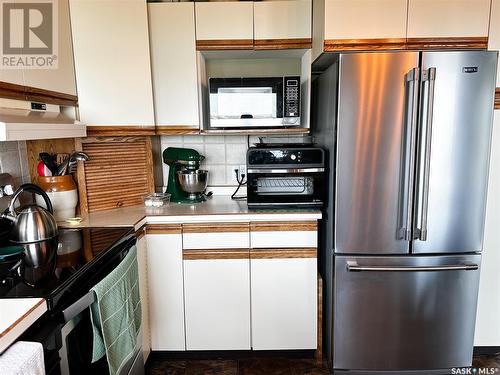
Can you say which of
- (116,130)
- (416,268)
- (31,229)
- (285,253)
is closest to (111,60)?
(116,130)

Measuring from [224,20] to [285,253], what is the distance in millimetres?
1388

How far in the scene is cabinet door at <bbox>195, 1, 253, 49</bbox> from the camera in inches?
81.4

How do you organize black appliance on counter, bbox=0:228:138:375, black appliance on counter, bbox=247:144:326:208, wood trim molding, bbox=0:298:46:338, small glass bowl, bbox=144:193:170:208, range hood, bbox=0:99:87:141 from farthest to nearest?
small glass bowl, bbox=144:193:170:208 → black appliance on counter, bbox=247:144:326:208 → range hood, bbox=0:99:87:141 → black appliance on counter, bbox=0:228:138:375 → wood trim molding, bbox=0:298:46:338

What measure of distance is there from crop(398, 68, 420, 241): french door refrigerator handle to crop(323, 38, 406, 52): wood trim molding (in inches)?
8.4

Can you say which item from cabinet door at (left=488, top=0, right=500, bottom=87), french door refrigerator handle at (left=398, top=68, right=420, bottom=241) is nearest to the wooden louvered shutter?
french door refrigerator handle at (left=398, top=68, right=420, bottom=241)

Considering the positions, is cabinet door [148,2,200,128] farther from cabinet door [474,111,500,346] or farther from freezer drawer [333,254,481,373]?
cabinet door [474,111,500,346]

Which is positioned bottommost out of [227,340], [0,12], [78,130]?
[227,340]

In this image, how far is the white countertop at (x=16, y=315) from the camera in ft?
2.87

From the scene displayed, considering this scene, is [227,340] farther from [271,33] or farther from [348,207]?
[271,33]

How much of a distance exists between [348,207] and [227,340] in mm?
1058

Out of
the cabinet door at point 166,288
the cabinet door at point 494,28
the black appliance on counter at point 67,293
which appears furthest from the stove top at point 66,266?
the cabinet door at point 494,28

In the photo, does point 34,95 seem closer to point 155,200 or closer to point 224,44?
point 155,200

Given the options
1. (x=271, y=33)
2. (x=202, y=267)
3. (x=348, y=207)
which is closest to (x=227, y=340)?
(x=202, y=267)

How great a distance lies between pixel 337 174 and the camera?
5.96 ft
